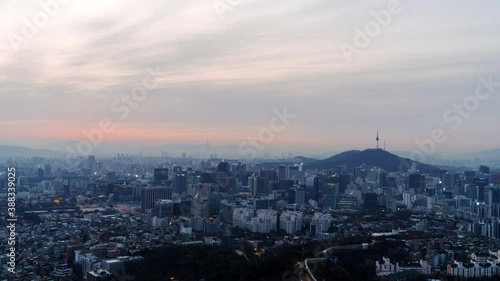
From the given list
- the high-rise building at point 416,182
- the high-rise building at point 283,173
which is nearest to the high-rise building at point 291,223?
the high-rise building at point 416,182

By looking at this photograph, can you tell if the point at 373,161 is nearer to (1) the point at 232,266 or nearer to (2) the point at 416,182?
(2) the point at 416,182

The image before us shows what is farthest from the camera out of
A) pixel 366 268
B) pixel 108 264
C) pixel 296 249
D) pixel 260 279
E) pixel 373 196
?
pixel 373 196

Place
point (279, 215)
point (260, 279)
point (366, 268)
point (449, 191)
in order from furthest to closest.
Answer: point (449, 191) → point (279, 215) → point (366, 268) → point (260, 279)

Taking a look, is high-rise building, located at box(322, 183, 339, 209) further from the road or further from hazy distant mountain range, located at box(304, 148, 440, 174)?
the road

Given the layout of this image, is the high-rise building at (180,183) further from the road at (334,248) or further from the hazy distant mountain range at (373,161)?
the road at (334,248)

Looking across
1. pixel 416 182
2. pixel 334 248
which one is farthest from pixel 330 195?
pixel 334 248

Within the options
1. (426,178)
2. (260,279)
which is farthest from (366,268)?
(426,178)

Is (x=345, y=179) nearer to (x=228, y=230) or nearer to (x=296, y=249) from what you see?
(x=228, y=230)

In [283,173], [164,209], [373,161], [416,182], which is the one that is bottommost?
[164,209]

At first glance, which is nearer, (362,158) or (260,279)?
(260,279)
